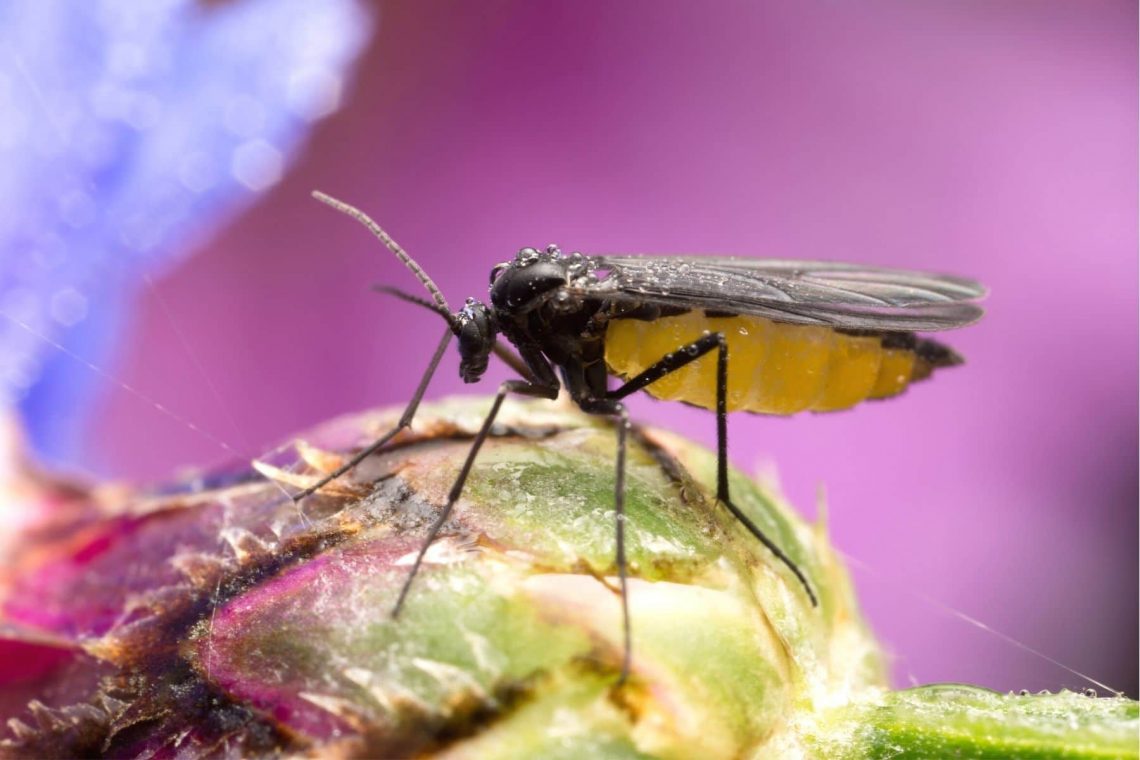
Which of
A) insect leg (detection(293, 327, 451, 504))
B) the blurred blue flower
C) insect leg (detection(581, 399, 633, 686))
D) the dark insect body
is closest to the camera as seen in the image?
insect leg (detection(581, 399, 633, 686))

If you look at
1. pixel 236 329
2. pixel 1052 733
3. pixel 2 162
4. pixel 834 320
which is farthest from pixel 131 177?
pixel 1052 733

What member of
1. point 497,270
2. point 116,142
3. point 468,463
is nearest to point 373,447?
point 468,463

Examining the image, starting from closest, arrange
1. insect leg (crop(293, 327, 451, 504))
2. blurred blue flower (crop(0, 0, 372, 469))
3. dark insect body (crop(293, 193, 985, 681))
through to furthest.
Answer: insect leg (crop(293, 327, 451, 504)) → dark insect body (crop(293, 193, 985, 681)) → blurred blue flower (crop(0, 0, 372, 469))

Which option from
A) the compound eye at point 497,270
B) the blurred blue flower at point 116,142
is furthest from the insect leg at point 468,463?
the blurred blue flower at point 116,142

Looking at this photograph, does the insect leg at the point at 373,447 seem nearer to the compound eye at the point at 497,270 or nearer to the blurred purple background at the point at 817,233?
the compound eye at the point at 497,270

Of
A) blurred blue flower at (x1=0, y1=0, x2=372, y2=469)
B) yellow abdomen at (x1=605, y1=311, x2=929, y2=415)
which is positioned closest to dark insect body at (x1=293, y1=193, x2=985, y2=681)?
yellow abdomen at (x1=605, y1=311, x2=929, y2=415)

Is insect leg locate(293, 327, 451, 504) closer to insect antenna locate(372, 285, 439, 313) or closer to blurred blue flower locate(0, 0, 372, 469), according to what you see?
insect antenna locate(372, 285, 439, 313)

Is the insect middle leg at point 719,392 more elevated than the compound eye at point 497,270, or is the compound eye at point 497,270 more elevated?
the compound eye at point 497,270
